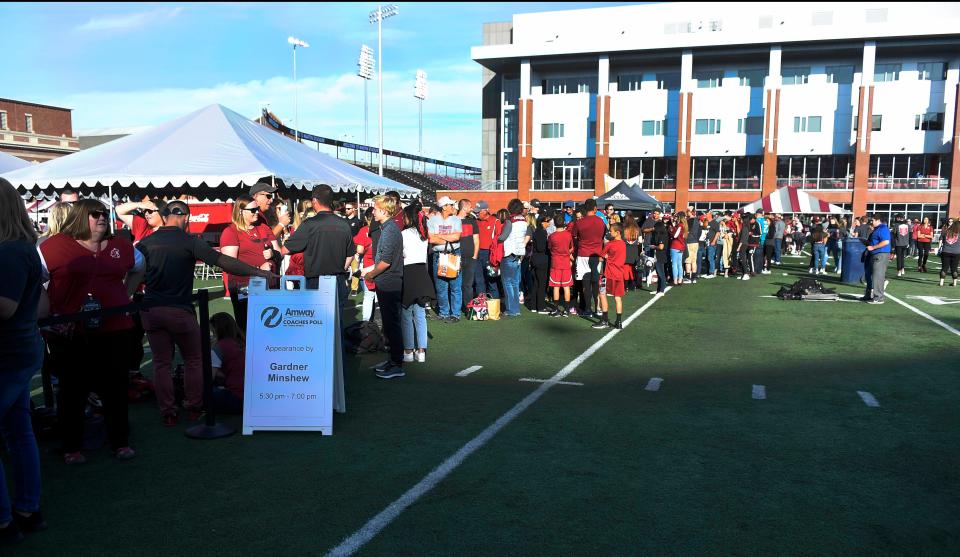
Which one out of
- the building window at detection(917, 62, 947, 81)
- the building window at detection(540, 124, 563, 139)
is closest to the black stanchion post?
the building window at detection(540, 124, 563, 139)

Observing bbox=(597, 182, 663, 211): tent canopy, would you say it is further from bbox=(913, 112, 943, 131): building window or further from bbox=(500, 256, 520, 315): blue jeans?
bbox=(913, 112, 943, 131): building window

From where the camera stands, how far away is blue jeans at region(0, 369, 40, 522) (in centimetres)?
353

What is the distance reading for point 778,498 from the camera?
426 cm

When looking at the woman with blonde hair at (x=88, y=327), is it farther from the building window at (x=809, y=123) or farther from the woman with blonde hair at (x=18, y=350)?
the building window at (x=809, y=123)

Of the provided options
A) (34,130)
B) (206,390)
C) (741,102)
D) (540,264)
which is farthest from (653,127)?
(34,130)

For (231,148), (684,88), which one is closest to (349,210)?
(231,148)

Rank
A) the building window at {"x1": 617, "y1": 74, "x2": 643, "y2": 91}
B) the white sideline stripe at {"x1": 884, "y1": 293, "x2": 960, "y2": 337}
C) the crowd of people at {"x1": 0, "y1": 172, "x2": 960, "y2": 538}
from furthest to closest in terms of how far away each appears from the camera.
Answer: the building window at {"x1": 617, "y1": 74, "x2": 643, "y2": 91} → the white sideline stripe at {"x1": 884, "y1": 293, "x2": 960, "y2": 337} → the crowd of people at {"x1": 0, "y1": 172, "x2": 960, "y2": 538}

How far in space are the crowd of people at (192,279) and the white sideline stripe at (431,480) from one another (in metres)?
1.66

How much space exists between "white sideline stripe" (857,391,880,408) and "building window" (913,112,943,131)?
52.5m

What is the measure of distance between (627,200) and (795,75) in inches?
1601

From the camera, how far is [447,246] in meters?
10.6

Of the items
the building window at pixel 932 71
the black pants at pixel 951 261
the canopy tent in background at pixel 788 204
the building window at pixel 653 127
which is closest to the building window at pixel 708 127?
the building window at pixel 653 127

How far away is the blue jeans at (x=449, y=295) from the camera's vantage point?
11.3 meters

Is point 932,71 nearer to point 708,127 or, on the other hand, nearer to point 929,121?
point 929,121
